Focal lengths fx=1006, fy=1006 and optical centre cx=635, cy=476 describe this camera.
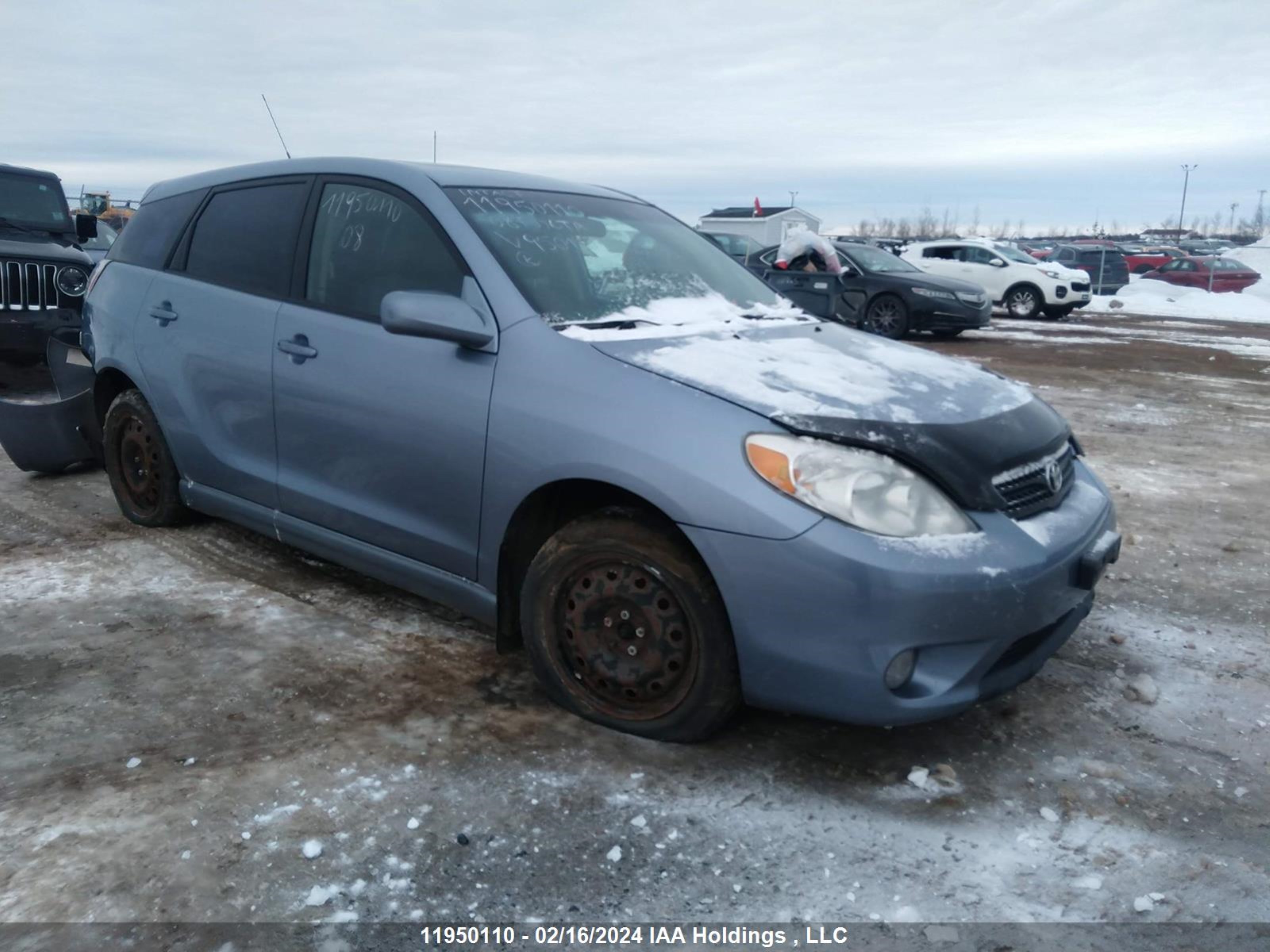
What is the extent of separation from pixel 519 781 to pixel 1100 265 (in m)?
29.6

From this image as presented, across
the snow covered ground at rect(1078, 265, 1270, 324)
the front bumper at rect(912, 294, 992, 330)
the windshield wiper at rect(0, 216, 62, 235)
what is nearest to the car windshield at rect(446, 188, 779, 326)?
the windshield wiper at rect(0, 216, 62, 235)

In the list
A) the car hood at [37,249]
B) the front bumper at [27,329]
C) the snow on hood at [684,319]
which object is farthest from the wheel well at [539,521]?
the car hood at [37,249]

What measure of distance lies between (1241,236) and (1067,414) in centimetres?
9566

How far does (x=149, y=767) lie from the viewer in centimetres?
279

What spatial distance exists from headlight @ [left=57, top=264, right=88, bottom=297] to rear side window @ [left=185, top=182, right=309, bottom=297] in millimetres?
4703

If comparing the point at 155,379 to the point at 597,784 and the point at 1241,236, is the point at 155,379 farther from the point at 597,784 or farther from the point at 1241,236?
the point at 1241,236

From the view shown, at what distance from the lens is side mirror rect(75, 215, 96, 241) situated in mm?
9516

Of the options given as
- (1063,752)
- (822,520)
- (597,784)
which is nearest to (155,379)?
(597,784)

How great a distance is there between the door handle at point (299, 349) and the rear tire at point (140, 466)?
3.74ft

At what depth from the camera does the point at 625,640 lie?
2.88m

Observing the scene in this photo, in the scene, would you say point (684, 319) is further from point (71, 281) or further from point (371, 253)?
point (71, 281)

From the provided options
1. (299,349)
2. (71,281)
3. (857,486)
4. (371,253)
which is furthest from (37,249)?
(857,486)

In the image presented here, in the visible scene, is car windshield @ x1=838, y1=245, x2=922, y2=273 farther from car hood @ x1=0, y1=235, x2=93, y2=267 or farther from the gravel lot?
the gravel lot

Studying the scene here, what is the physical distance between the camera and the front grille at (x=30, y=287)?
7.86m
